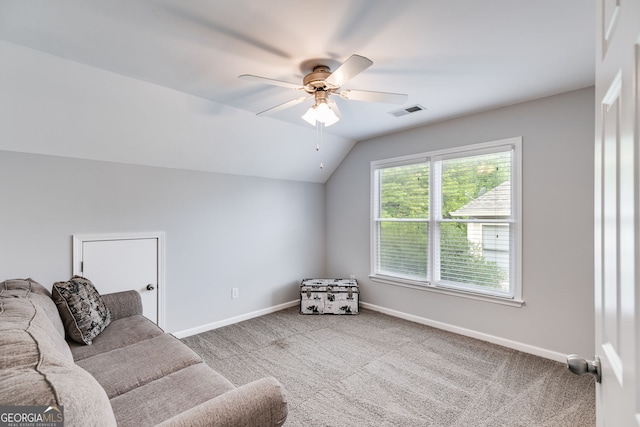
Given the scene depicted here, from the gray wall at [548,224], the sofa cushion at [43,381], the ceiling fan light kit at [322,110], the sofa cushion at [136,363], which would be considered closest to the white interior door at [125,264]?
the sofa cushion at [136,363]

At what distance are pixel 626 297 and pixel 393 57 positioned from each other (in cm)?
196

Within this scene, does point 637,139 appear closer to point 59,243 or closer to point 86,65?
point 86,65

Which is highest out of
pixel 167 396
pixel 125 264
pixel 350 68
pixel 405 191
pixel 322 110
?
pixel 350 68

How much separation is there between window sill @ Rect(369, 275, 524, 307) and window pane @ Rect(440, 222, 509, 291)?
109mm

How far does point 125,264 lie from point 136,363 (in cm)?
162

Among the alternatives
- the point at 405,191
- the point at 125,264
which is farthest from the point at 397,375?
the point at 125,264

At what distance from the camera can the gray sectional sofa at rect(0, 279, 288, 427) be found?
77cm

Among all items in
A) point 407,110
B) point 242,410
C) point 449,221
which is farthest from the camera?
point 449,221

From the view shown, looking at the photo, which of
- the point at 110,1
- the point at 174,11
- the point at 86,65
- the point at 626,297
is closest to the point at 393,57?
the point at 174,11

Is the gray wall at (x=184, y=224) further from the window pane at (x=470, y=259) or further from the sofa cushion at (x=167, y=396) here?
the window pane at (x=470, y=259)

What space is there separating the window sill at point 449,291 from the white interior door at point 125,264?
8.92ft

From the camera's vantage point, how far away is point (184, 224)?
11.3 feet

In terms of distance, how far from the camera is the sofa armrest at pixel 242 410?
1057 millimetres

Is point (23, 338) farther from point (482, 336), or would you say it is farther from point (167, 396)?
point (482, 336)
